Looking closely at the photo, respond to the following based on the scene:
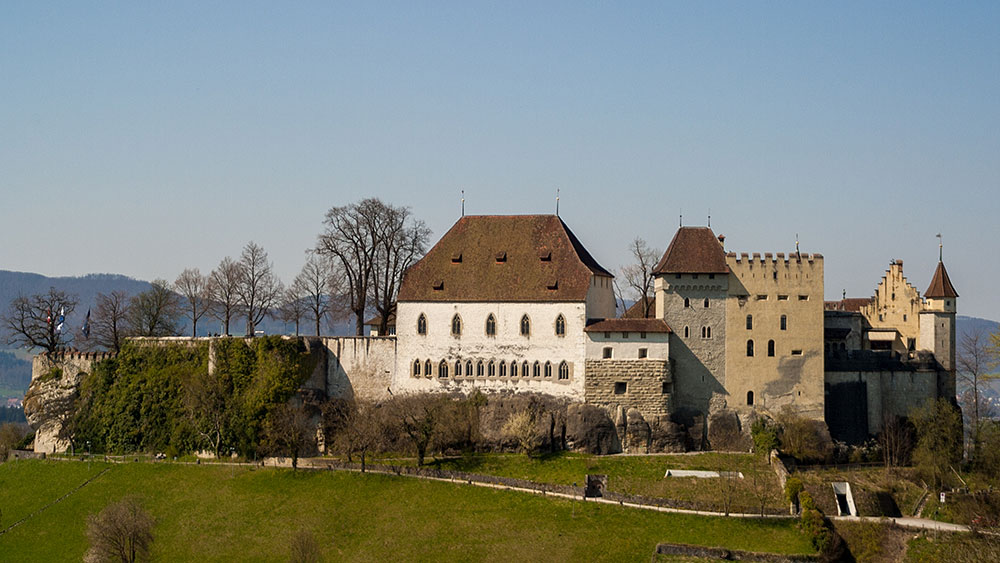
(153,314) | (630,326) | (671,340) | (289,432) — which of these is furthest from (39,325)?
(671,340)

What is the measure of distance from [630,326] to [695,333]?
13.0 feet

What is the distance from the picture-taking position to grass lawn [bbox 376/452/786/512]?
5381 cm

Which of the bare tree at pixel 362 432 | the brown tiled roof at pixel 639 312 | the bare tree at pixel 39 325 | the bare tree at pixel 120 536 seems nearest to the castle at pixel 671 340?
the bare tree at pixel 362 432

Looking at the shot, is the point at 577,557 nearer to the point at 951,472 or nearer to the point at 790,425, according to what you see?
the point at 790,425

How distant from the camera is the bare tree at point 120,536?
48531 mm

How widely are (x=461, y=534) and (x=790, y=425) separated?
20566 millimetres

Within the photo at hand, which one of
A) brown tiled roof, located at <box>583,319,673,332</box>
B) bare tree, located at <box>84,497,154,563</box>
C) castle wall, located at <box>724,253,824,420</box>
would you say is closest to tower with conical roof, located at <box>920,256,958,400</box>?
castle wall, located at <box>724,253,824,420</box>

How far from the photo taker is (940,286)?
65.2m

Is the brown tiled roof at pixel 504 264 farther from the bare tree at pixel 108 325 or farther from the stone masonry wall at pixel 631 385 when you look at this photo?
the bare tree at pixel 108 325

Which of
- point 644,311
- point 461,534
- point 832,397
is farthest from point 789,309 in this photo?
point 461,534

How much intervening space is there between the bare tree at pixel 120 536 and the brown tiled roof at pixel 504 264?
21.5m

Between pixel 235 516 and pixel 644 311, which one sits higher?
pixel 644 311

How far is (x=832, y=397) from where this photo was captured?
62.9 m

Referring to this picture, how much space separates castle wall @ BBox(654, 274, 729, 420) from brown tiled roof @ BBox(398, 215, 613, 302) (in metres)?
5.15
